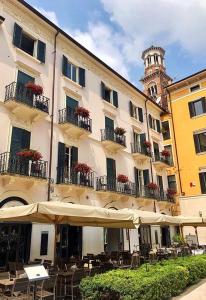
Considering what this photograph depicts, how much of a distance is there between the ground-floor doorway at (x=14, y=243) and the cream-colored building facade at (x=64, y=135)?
0.07 meters

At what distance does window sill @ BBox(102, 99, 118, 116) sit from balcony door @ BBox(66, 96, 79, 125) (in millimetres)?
3318

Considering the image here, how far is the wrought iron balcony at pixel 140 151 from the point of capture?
22.7 meters

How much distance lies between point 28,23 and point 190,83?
18243mm

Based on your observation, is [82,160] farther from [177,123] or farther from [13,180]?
[177,123]

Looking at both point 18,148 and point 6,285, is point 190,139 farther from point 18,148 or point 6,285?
point 6,285

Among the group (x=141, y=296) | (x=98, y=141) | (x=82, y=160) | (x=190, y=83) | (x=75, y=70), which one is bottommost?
(x=141, y=296)

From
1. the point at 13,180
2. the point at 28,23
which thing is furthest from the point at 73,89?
the point at 13,180

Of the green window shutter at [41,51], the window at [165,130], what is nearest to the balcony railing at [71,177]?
the green window shutter at [41,51]

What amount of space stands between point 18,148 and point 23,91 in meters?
3.16

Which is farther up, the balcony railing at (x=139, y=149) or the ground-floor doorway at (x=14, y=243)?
the balcony railing at (x=139, y=149)

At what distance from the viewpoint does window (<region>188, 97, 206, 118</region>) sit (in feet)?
89.4

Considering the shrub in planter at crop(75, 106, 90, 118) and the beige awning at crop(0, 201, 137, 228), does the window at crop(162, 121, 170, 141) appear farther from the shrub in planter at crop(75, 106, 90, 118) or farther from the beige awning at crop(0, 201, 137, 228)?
the beige awning at crop(0, 201, 137, 228)

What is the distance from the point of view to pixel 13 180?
41.3 ft

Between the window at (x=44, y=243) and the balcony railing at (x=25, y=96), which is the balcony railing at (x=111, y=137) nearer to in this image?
the balcony railing at (x=25, y=96)
